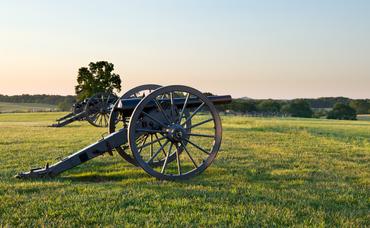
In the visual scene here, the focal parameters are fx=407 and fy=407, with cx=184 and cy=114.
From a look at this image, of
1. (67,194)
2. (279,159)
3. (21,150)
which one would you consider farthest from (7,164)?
(279,159)

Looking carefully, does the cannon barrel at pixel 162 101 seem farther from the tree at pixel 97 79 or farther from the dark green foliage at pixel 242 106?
the dark green foliage at pixel 242 106

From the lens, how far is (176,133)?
7.75 meters

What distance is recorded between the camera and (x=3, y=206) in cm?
568

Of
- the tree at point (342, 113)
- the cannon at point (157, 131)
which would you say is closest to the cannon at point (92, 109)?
the cannon at point (157, 131)

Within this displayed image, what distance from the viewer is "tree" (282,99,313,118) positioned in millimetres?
87688

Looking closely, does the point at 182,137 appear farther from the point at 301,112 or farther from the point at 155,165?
the point at 301,112

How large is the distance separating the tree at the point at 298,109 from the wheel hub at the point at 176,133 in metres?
82.3

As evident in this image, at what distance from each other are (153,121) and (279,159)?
14.8ft

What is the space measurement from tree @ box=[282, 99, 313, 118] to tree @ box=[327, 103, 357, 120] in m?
5.01

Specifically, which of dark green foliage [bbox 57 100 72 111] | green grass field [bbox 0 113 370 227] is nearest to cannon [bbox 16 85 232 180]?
green grass field [bbox 0 113 370 227]

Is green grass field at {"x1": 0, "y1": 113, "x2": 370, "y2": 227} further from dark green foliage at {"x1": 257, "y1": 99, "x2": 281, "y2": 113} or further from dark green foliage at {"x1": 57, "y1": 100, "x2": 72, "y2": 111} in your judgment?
dark green foliage at {"x1": 257, "y1": 99, "x2": 281, "y2": 113}

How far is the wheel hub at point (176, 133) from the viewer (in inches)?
305

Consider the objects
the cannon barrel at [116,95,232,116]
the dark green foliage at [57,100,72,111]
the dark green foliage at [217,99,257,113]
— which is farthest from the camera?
the dark green foliage at [57,100,72,111]

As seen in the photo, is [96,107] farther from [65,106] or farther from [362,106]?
[362,106]
